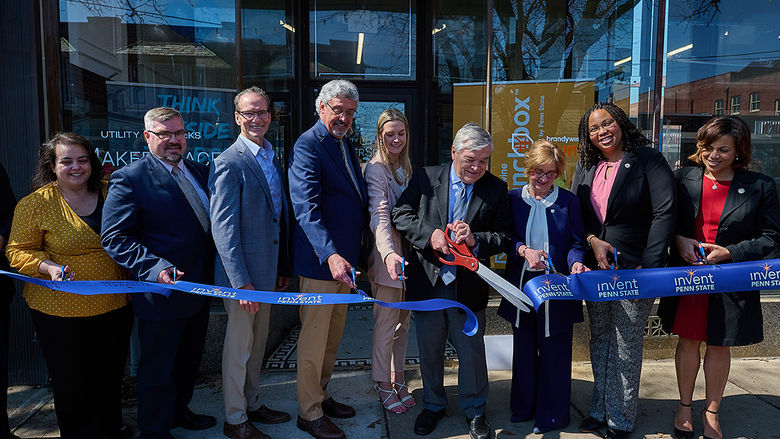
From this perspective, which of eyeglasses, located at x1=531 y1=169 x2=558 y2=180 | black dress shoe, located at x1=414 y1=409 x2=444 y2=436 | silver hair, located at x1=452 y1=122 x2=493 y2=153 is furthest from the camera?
black dress shoe, located at x1=414 y1=409 x2=444 y2=436

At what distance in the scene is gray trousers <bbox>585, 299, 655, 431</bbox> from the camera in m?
3.22

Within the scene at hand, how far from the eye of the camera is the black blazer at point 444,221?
3166 millimetres

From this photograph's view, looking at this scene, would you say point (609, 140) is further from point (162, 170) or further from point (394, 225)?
point (162, 170)

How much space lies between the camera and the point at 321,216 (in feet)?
10.3

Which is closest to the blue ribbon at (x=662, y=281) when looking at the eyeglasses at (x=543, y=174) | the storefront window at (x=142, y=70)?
the eyeglasses at (x=543, y=174)

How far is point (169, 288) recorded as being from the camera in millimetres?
2867

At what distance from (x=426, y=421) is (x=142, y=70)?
3713 millimetres

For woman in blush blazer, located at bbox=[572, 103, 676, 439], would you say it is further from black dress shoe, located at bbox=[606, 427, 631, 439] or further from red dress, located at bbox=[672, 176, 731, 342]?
red dress, located at bbox=[672, 176, 731, 342]

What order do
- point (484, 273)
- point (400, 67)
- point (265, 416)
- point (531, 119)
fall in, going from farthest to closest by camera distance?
point (400, 67)
point (531, 119)
point (265, 416)
point (484, 273)

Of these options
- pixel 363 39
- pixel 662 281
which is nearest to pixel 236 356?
pixel 662 281

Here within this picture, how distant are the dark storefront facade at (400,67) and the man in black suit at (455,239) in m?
2.08

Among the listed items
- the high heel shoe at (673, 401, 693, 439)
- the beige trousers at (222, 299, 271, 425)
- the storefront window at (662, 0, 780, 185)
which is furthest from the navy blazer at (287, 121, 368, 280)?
the storefront window at (662, 0, 780, 185)

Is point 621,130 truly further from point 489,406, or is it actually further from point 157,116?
point 157,116

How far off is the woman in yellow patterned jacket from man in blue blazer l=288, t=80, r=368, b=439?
1.10 meters
